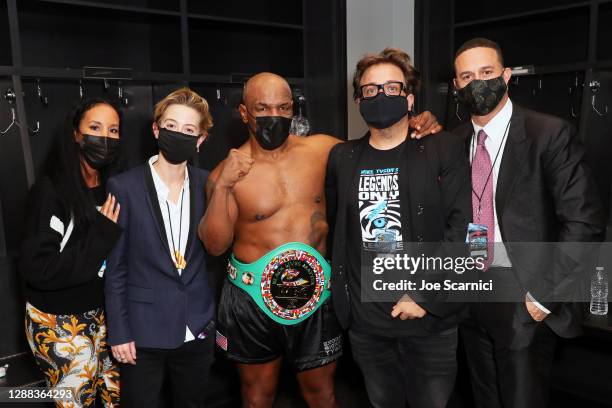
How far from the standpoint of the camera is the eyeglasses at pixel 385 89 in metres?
1.75

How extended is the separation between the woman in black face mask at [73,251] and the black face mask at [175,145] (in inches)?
8.3

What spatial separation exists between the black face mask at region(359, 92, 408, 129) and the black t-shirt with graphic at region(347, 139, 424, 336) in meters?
0.11

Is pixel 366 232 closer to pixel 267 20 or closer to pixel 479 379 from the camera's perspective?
pixel 479 379

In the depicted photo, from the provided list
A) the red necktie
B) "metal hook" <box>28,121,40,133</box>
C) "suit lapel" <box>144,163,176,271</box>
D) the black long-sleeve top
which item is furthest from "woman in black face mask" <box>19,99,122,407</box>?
the red necktie

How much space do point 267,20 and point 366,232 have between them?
2.17 metres

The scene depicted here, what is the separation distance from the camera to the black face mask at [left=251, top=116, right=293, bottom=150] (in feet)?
6.28

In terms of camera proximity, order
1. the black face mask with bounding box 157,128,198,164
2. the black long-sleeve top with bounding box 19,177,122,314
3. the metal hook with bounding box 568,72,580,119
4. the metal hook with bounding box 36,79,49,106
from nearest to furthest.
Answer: the black long-sleeve top with bounding box 19,177,122,314 → the black face mask with bounding box 157,128,198,164 → the metal hook with bounding box 36,79,49,106 → the metal hook with bounding box 568,72,580,119

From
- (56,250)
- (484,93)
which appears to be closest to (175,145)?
Result: (56,250)

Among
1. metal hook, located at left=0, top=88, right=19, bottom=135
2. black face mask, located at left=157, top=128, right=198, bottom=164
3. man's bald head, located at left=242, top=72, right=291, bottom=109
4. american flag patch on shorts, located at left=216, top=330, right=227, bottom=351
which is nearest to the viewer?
black face mask, located at left=157, top=128, right=198, bottom=164

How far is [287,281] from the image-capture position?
1.98m

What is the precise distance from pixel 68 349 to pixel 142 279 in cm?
34

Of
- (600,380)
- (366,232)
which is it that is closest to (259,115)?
(366,232)

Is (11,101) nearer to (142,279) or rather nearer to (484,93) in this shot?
(142,279)

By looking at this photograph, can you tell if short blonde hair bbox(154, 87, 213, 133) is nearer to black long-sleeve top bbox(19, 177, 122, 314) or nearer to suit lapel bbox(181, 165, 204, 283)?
suit lapel bbox(181, 165, 204, 283)
